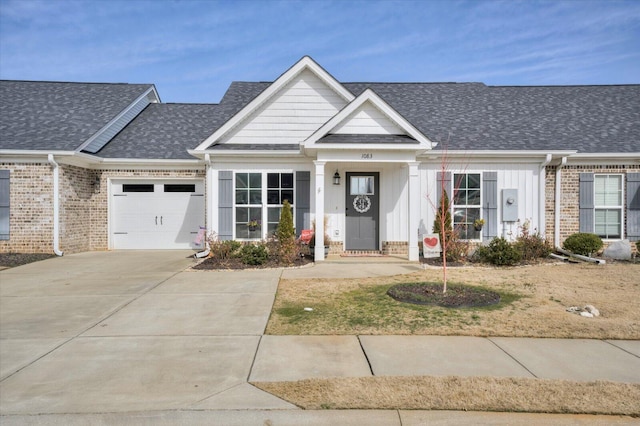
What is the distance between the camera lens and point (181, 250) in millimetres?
15508

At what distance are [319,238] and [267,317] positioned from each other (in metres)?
5.61

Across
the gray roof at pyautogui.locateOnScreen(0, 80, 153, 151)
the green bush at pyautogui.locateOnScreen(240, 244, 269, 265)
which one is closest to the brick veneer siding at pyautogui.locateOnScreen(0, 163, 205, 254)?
the gray roof at pyautogui.locateOnScreen(0, 80, 153, 151)

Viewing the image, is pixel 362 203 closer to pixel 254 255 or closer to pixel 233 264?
pixel 254 255

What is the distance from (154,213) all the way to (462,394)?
1356cm

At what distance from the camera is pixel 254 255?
11.5 m

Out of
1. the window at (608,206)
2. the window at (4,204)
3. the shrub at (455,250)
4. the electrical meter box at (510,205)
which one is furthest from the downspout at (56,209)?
the window at (608,206)

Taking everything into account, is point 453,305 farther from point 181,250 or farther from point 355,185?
point 181,250

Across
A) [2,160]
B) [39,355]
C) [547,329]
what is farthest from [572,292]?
[2,160]

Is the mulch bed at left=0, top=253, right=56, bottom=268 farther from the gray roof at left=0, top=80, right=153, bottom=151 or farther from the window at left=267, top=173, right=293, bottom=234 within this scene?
the window at left=267, top=173, right=293, bottom=234

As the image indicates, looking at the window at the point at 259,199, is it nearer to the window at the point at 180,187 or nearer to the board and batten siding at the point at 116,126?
the window at the point at 180,187

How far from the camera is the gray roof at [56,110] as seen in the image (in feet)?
45.5

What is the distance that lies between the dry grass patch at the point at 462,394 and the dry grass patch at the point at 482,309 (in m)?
1.60

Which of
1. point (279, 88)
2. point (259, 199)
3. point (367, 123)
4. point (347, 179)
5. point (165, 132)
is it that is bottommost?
point (259, 199)

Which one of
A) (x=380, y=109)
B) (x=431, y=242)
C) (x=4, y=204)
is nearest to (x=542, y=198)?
(x=431, y=242)
